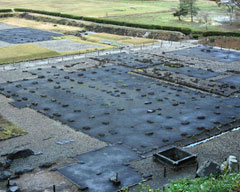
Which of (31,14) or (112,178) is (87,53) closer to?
(112,178)

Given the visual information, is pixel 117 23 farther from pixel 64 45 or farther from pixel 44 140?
pixel 44 140

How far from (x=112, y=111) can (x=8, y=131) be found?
8442 mm

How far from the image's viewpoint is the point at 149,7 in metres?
110

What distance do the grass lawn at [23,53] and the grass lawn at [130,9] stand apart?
3200cm

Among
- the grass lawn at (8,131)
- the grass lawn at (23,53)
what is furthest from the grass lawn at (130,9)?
the grass lawn at (8,131)

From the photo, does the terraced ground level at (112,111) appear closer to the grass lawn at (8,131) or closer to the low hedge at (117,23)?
the grass lawn at (8,131)

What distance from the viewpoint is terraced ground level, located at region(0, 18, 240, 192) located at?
22500 millimetres

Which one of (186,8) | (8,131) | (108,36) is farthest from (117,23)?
(8,131)

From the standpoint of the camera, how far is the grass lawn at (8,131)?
1063 inches

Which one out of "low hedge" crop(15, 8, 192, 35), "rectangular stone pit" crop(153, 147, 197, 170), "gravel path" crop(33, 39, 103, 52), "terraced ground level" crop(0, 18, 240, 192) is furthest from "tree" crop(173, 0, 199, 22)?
"rectangular stone pit" crop(153, 147, 197, 170)

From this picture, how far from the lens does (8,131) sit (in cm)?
2767

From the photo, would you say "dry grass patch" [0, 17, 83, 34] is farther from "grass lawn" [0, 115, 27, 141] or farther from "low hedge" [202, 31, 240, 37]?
"grass lawn" [0, 115, 27, 141]

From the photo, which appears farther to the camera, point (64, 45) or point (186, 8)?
point (186, 8)

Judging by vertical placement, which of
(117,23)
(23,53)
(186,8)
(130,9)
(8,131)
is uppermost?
(186,8)
